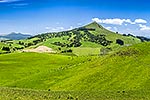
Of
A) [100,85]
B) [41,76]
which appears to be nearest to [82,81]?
[100,85]

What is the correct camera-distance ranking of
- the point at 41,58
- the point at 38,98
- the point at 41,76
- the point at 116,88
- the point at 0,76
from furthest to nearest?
the point at 41,58, the point at 0,76, the point at 41,76, the point at 116,88, the point at 38,98

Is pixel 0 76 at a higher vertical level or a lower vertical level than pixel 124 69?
lower

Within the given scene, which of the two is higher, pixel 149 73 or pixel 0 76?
pixel 149 73

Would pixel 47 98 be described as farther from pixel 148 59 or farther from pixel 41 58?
pixel 41 58

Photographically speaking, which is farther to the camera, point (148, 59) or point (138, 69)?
point (148, 59)

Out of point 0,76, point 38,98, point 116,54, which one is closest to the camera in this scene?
point 38,98

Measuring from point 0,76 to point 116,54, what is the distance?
54218mm

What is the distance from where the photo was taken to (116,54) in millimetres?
88562

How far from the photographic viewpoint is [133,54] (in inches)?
3273

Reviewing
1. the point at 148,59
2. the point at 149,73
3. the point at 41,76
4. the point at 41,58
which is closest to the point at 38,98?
the point at 149,73

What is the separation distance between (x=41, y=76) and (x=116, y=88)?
129 ft

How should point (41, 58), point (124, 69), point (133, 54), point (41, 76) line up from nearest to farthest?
point (124, 69), point (133, 54), point (41, 76), point (41, 58)

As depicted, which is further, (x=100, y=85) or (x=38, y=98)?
(x=100, y=85)

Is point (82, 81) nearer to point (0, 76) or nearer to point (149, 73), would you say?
point (149, 73)
